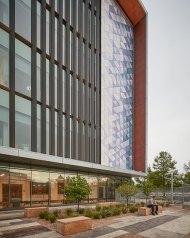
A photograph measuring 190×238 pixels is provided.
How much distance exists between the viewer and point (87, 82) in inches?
1244

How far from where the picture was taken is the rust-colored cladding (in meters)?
43.4

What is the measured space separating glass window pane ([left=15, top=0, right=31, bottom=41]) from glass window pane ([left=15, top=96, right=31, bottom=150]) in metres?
5.71

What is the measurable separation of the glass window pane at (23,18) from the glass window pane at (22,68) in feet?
3.35

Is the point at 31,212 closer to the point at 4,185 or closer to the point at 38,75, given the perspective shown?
the point at 4,185

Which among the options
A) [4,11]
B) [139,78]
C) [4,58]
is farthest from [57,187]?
[139,78]

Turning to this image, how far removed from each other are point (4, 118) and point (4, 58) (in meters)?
4.73

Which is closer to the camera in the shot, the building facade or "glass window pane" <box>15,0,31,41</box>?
the building facade

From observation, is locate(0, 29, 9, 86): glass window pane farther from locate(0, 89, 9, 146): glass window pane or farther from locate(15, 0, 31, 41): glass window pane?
locate(15, 0, 31, 41): glass window pane

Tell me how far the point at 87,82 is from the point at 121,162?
48.8 feet

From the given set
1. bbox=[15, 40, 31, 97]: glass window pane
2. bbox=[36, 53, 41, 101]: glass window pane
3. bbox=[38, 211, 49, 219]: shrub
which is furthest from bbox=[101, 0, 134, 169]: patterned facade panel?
bbox=[38, 211, 49, 219]: shrub

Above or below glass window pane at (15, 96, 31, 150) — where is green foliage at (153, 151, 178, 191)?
below

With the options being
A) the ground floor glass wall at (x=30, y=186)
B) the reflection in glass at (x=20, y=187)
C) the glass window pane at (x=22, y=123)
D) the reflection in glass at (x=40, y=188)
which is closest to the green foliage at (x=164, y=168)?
the ground floor glass wall at (x=30, y=186)

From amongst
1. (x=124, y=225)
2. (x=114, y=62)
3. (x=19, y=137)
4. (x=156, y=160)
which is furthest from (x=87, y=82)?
(x=156, y=160)

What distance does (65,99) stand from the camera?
2736cm
